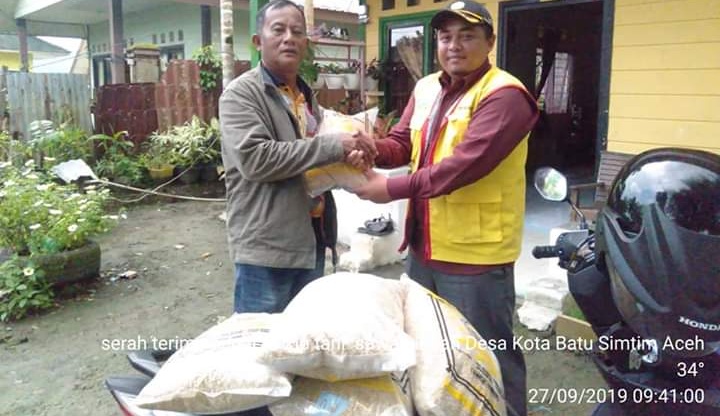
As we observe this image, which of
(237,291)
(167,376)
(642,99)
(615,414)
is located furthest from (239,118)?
(642,99)

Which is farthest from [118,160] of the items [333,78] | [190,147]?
[333,78]

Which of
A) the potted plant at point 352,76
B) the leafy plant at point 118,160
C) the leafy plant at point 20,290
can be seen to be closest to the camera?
the leafy plant at point 20,290

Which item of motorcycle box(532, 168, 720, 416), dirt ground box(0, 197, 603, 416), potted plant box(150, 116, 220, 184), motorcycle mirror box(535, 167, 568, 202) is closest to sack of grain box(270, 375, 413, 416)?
motorcycle box(532, 168, 720, 416)

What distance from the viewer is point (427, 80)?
224 cm

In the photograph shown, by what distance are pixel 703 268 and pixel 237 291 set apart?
4.99ft

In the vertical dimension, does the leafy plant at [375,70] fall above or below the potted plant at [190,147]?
above

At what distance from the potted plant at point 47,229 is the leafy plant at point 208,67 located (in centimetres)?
486

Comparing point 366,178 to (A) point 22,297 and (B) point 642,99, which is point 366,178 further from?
(B) point 642,99

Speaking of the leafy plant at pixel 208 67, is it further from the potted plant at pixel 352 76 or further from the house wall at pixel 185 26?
the potted plant at pixel 352 76

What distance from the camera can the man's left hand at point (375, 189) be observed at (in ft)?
6.42

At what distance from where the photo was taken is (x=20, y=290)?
394cm

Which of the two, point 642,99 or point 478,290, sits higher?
point 642,99

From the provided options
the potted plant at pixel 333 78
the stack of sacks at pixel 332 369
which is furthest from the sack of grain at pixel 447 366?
the potted plant at pixel 333 78

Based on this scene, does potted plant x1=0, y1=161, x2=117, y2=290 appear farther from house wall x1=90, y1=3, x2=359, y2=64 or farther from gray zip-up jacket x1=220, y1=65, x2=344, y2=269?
house wall x1=90, y1=3, x2=359, y2=64
